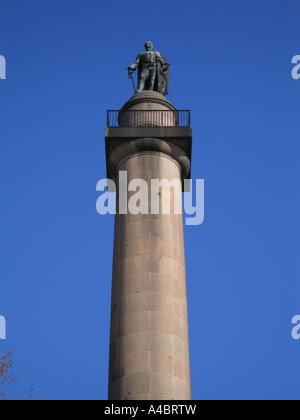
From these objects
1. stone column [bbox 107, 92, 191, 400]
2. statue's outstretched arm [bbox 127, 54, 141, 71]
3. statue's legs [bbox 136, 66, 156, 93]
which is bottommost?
stone column [bbox 107, 92, 191, 400]

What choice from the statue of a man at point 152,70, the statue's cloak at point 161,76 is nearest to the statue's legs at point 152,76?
the statue of a man at point 152,70

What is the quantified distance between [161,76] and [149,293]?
1782 cm

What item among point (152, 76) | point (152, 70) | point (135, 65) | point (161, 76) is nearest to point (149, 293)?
point (152, 76)

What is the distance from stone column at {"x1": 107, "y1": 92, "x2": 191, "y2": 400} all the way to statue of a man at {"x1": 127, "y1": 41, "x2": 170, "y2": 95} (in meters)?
7.33

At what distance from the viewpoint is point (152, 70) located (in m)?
47.4

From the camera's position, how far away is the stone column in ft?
107

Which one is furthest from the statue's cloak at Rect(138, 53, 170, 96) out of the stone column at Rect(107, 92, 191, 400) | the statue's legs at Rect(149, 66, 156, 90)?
the stone column at Rect(107, 92, 191, 400)

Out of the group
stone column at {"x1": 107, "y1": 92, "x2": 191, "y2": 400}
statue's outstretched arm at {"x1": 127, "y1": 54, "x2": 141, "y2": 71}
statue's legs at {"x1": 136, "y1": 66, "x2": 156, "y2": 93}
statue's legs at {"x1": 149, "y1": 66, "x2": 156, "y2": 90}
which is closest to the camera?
stone column at {"x1": 107, "y1": 92, "x2": 191, "y2": 400}

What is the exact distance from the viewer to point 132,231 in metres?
37.6

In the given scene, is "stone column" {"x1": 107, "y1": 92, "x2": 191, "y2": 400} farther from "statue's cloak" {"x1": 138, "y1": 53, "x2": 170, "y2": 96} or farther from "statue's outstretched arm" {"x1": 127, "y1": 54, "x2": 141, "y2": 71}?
"statue's outstretched arm" {"x1": 127, "y1": 54, "x2": 141, "y2": 71}

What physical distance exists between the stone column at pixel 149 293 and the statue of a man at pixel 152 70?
24.0 feet

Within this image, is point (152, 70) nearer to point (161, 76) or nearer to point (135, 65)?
→ point (161, 76)
